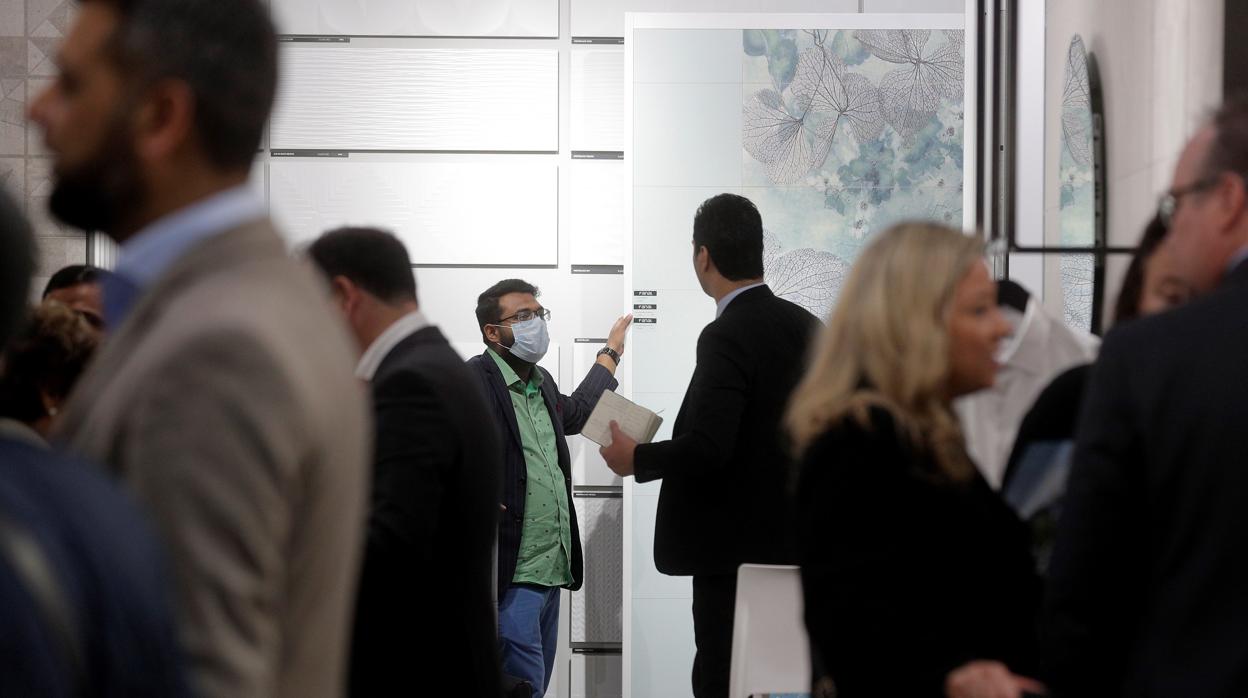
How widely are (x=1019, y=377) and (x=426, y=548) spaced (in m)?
1.15

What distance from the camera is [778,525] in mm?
3543

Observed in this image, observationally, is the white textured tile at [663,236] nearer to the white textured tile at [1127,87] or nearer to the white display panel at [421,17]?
the white display panel at [421,17]

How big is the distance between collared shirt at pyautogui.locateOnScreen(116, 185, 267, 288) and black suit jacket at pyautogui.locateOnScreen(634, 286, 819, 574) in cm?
246

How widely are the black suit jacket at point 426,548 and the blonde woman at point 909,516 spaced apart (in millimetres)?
567

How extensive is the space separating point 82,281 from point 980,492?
263 centimetres

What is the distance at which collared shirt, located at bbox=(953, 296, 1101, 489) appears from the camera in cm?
233

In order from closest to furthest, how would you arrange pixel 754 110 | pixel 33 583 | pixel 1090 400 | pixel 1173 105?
pixel 33 583 → pixel 1090 400 → pixel 1173 105 → pixel 754 110

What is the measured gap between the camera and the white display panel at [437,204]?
224 inches

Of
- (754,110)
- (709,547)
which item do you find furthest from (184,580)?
(754,110)

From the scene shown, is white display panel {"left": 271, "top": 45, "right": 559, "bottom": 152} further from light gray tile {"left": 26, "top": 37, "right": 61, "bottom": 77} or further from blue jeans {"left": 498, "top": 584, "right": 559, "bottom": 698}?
blue jeans {"left": 498, "top": 584, "right": 559, "bottom": 698}

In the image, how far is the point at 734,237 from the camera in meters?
3.74

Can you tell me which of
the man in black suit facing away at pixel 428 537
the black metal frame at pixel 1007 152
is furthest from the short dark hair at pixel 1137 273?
the man in black suit facing away at pixel 428 537

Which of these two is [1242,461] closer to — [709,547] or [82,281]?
[709,547]

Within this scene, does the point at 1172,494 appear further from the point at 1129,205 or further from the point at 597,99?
the point at 597,99
